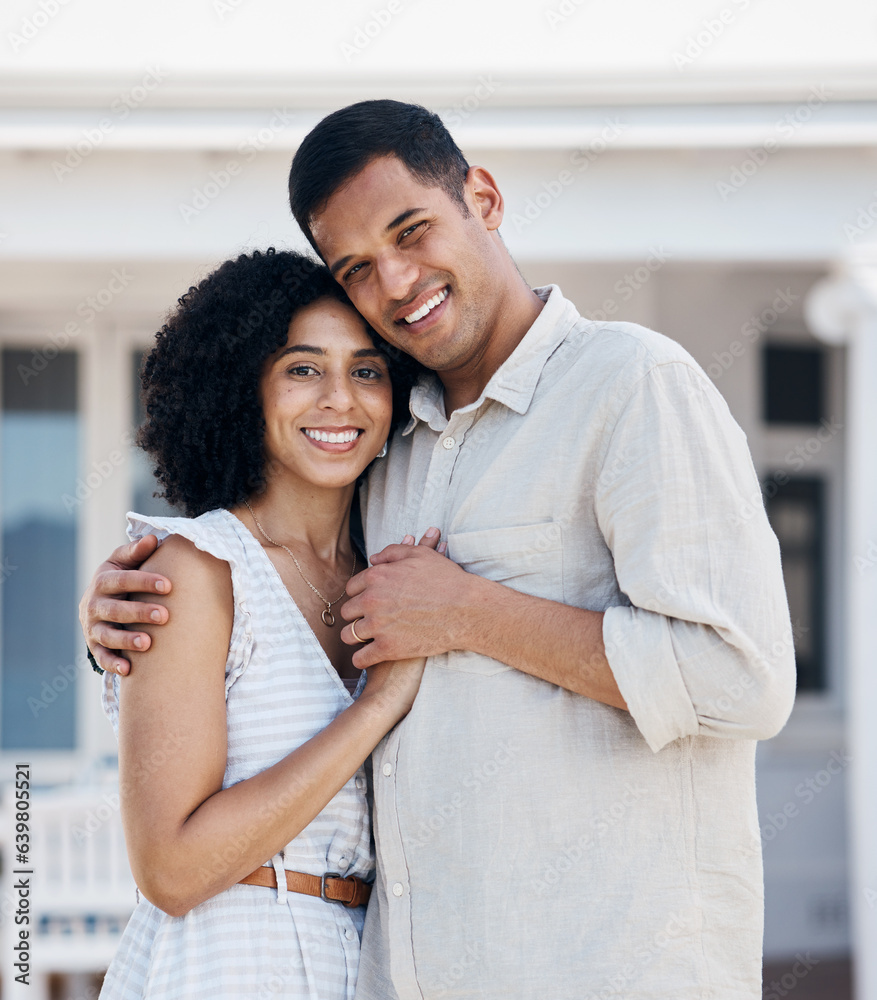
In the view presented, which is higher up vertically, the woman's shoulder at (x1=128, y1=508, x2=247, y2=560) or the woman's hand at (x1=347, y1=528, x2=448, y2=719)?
the woman's shoulder at (x1=128, y1=508, x2=247, y2=560)

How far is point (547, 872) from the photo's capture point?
4.83 ft

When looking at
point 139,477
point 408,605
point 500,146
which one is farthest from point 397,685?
point 139,477

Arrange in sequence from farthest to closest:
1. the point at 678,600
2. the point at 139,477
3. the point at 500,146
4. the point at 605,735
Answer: the point at 139,477, the point at 500,146, the point at 605,735, the point at 678,600

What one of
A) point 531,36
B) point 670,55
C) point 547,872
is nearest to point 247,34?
point 531,36

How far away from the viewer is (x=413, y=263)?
5.82 ft

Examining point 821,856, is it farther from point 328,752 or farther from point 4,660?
point 328,752

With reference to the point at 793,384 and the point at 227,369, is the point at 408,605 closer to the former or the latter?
the point at 227,369

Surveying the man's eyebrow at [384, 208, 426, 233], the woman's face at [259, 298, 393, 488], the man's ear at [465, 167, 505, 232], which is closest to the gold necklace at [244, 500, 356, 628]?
the woman's face at [259, 298, 393, 488]

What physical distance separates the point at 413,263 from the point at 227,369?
41 centimetres

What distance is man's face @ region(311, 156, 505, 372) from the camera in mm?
1764

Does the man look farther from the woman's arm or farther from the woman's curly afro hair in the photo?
the woman's curly afro hair

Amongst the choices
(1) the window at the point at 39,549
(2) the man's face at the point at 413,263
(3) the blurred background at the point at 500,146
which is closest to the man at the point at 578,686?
(2) the man's face at the point at 413,263

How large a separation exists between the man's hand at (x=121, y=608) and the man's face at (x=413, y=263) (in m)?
0.56

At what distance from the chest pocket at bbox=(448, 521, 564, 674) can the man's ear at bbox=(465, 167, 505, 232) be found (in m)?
0.62
